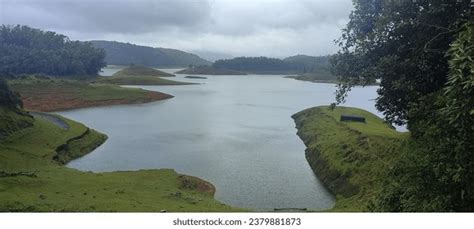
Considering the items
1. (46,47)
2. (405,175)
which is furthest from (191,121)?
(46,47)

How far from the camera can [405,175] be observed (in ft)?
38.1

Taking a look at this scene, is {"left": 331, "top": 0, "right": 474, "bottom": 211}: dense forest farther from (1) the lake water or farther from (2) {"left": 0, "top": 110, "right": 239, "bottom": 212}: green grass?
(2) {"left": 0, "top": 110, "right": 239, "bottom": 212}: green grass

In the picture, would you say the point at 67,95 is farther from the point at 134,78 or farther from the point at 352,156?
the point at 352,156

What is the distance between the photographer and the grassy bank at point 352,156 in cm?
2395

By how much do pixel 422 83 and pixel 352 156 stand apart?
13.3m

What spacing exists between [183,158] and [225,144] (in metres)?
3.86

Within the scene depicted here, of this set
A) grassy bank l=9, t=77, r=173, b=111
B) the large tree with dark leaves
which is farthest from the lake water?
the large tree with dark leaves

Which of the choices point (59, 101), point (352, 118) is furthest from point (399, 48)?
point (59, 101)

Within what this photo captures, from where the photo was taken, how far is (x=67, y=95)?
205ft

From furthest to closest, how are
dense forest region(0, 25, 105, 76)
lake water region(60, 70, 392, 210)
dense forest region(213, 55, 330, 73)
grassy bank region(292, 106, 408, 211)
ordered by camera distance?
dense forest region(213, 55, 330, 73) → dense forest region(0, 25, 105, 76) → lake water region(60, 70, 392, 210) → grassy bank region(292, 106, 408, 211)

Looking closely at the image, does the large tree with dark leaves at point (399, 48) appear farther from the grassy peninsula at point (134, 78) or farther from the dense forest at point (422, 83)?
the grassy peninsula at point (134, 78)

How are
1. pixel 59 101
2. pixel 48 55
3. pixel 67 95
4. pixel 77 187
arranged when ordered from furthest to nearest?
pixel 48 55, pixel 67 95, pixel 59 101, pixel 77 187

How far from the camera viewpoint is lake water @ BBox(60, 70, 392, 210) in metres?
25.6

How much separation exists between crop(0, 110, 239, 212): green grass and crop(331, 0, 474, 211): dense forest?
9249 millimetres
